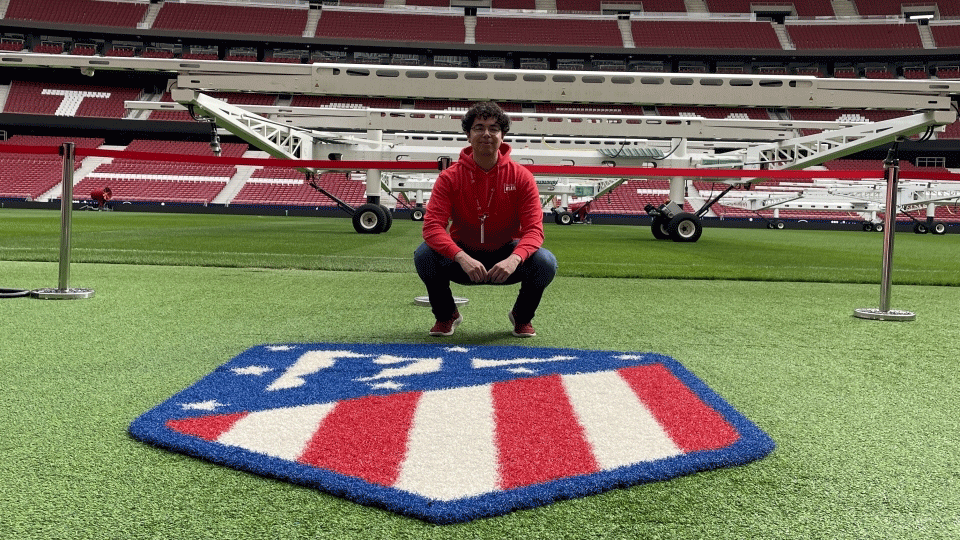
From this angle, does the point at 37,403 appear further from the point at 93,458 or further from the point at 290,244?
the point at 290,244

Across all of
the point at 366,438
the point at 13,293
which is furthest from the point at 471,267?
the point at 13,293

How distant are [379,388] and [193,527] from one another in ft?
3.54

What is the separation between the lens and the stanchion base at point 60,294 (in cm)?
426

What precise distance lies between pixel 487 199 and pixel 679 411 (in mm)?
1587

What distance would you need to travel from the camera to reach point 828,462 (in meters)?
1.73

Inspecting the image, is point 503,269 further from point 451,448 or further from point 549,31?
point 549,31

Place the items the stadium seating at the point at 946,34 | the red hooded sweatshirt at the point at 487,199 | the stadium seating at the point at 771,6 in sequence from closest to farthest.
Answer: the red hooded sweatshirt at the point at 487,199 → the stadium seating at the point at 946,34 → the stadium seating at the point at 771,6

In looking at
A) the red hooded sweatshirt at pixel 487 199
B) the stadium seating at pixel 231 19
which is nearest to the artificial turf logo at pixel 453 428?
the red hooded sweatshirt at pixel 487 199

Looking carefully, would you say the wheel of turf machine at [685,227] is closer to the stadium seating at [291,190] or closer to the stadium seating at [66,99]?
the stadium seating at [291,190]

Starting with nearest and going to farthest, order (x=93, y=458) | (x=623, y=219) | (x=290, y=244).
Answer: (x=93, y=458) → (x=290, y=244) → (x=623, y=219)

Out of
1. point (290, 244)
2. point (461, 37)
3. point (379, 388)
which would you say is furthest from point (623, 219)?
point (379, 388)

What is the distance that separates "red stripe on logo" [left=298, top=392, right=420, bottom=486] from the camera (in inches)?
63.3

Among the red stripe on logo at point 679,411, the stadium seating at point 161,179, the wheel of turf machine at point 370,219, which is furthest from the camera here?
the stadium seating at point 161,179

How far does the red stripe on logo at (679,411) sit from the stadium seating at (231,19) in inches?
1679
